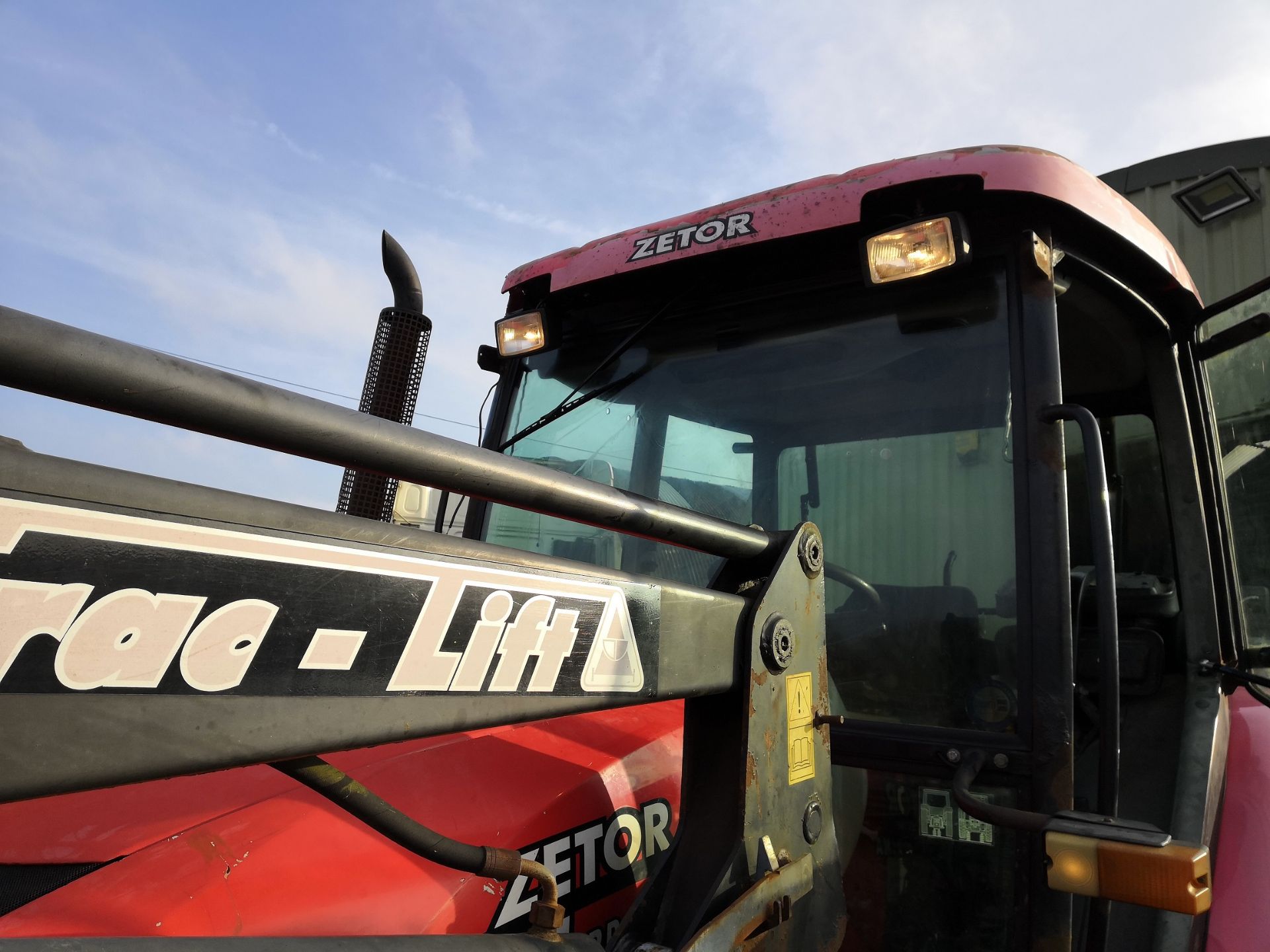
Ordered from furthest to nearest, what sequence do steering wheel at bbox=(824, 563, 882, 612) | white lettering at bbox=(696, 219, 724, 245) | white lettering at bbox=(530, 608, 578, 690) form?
white lettering at bbox=(696, 219, 724, 245) < steering wheel at bbox=(824, 563, 882, 612) < white lettering at bbox=(530, 608, 578, 690)

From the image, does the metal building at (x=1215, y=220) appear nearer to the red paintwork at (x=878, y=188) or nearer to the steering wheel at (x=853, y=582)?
the red paintwork at (x=878, y=188)

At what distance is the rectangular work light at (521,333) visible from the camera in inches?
77.9

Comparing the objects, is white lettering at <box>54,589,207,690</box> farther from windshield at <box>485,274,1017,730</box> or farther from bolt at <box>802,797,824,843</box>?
windshield at <box>485,274,1017,730</box>

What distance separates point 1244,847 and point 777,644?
1.19 metres

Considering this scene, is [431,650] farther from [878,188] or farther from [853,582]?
[878,188]

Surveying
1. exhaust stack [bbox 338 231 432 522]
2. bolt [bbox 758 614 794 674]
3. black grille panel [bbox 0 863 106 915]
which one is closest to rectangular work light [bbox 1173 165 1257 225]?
bolt [bbox 758 614 794 674]

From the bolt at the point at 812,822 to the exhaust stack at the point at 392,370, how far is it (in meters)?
0.85

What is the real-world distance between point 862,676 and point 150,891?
115 centimetres

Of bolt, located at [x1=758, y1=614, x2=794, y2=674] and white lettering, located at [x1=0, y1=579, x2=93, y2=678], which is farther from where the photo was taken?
→ bolt, located at [x1=758, y1=614, x2=794, y2=674]

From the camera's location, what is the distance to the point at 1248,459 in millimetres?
2219

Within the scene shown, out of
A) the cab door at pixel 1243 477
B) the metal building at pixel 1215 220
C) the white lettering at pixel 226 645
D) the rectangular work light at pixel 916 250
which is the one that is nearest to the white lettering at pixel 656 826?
the white lettering at pixel 226 645

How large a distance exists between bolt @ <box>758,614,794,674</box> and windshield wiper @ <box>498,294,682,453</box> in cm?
79

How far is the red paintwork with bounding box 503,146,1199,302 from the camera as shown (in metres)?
1.51

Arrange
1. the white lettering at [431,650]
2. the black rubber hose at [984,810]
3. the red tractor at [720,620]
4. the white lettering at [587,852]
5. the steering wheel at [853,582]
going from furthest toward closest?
the steering wheel at [853,582] < the white lettering at [587,852] < the black rubber hose at [984,810] < the white lettering at [431,650] < the red tractor at [720,620]
